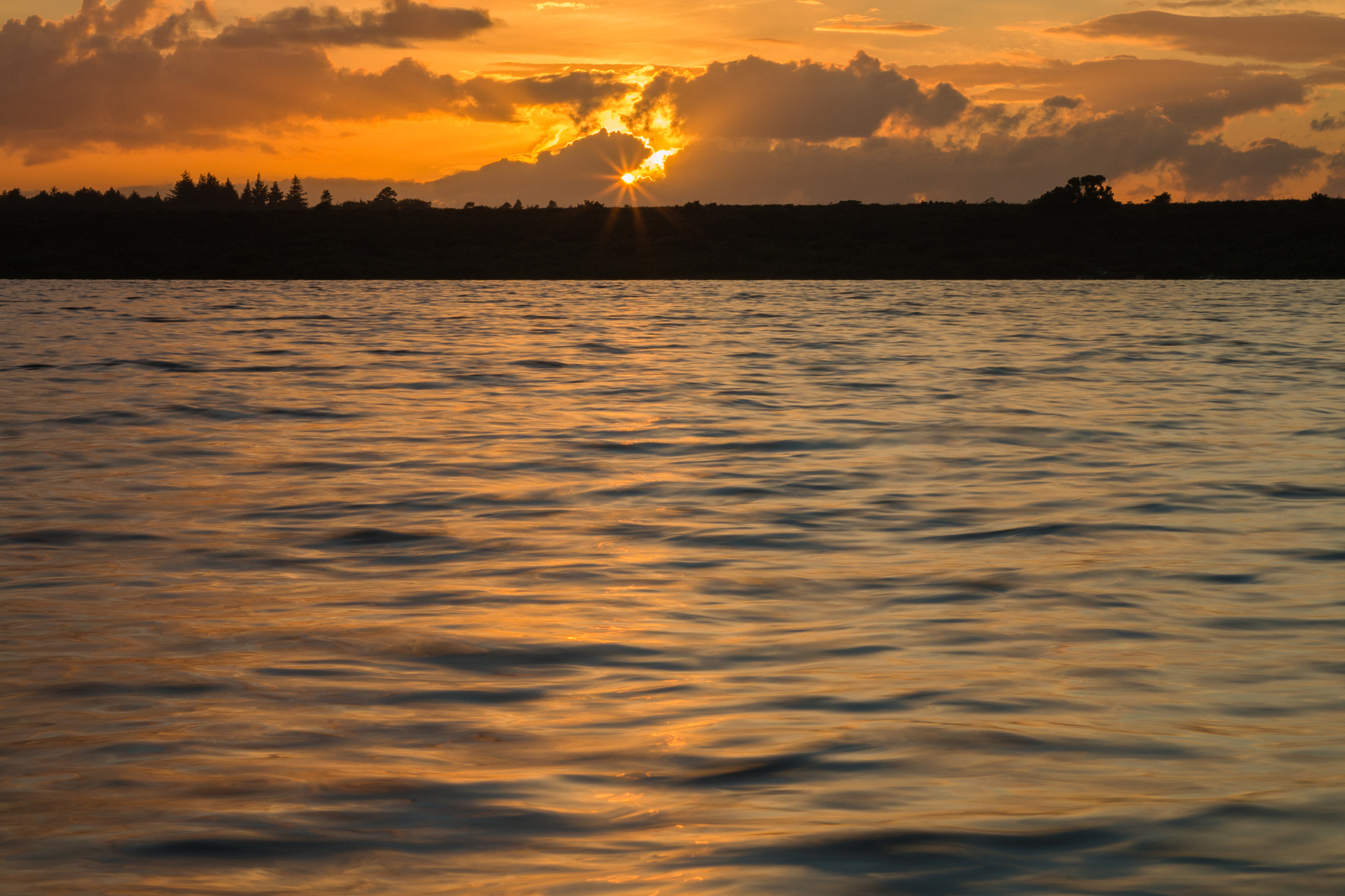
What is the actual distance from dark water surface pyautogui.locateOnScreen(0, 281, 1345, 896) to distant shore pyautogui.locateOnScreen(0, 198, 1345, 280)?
217ft

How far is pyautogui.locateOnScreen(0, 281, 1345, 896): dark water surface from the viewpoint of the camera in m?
3.92

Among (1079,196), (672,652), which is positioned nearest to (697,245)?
(1079,196)

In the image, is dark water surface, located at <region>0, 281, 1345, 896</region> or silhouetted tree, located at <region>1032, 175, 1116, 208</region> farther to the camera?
silhouetted tree, located at <region>1032, 175, 1116, 208</region>

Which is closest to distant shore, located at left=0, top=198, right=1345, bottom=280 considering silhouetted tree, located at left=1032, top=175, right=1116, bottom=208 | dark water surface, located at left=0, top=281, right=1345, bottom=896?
silhouetted tree, located at left=1032, top=175, right=1116, bottom=208

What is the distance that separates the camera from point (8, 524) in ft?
29.5

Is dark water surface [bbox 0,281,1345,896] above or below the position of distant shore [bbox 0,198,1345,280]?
below

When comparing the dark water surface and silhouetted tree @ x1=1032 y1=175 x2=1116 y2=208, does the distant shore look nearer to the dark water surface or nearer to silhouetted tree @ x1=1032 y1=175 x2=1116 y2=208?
silhouetted tree @ x1=1032 y1=175 x2=1116 y2=208

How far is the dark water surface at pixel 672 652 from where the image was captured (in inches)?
154

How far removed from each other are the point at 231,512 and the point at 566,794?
596cm

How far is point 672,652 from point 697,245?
82.7 metres

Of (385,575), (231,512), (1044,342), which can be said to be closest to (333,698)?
(385,575)

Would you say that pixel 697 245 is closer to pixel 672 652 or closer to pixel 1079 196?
pixel 1079 196

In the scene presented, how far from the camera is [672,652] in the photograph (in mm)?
6113

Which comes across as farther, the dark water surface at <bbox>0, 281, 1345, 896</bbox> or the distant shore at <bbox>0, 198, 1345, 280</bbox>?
the distant shore at <bbox>0, 198, 1345, 280</bbox>
